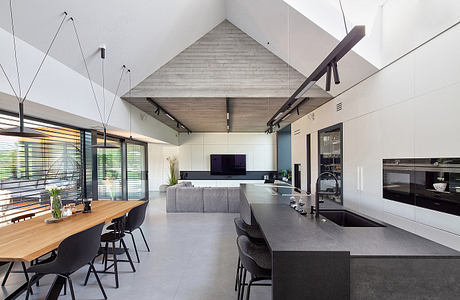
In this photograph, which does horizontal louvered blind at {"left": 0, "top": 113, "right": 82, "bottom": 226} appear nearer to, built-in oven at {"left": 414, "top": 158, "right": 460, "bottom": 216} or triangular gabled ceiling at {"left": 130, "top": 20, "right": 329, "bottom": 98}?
triangular gabled ceiling at {"left": 130, "top": 20, "right": 329, "bottom": 98}

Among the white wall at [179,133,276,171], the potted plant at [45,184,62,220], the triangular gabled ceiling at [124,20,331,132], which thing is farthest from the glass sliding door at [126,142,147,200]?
the potted plant at [45,184,62,220]

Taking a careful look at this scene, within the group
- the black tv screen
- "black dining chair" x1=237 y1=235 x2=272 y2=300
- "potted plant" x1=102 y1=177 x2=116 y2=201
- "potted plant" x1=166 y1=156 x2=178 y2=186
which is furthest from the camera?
the black tv screen

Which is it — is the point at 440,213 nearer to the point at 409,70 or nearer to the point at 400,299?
the point at 400,299

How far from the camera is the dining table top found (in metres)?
1.80

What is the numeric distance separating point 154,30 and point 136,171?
189 inches

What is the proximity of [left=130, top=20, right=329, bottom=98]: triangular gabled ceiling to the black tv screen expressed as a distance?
17.8 ft

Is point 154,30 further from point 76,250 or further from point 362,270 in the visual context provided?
point 362,270

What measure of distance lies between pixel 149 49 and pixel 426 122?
13.0 feet

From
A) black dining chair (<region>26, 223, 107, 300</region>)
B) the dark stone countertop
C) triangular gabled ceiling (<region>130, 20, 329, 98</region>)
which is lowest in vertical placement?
black dining chair (<region>26, 223, 107, 300</region>)

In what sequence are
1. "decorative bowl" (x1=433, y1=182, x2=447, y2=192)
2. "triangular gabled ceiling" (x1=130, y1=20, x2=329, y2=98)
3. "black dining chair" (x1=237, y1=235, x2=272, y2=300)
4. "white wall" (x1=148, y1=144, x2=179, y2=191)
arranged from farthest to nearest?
"white wall" (x1=148, y1=144, x2=179, y2=191)
"triangular gabled ceiling" (x1=130, y1=20, x2=329, y2=98)
"decorative bowl" (x1=433, y1=182, x2=447, y2=192)
"black dining chair" (x1=237, y1=235, x2=272, y2=300)

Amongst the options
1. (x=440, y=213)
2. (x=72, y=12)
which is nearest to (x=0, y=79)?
(x=72, y=12)

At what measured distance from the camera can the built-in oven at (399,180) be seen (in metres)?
2.66

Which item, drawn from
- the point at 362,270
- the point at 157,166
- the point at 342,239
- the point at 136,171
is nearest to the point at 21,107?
the point at 342,239

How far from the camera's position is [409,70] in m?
2.66
